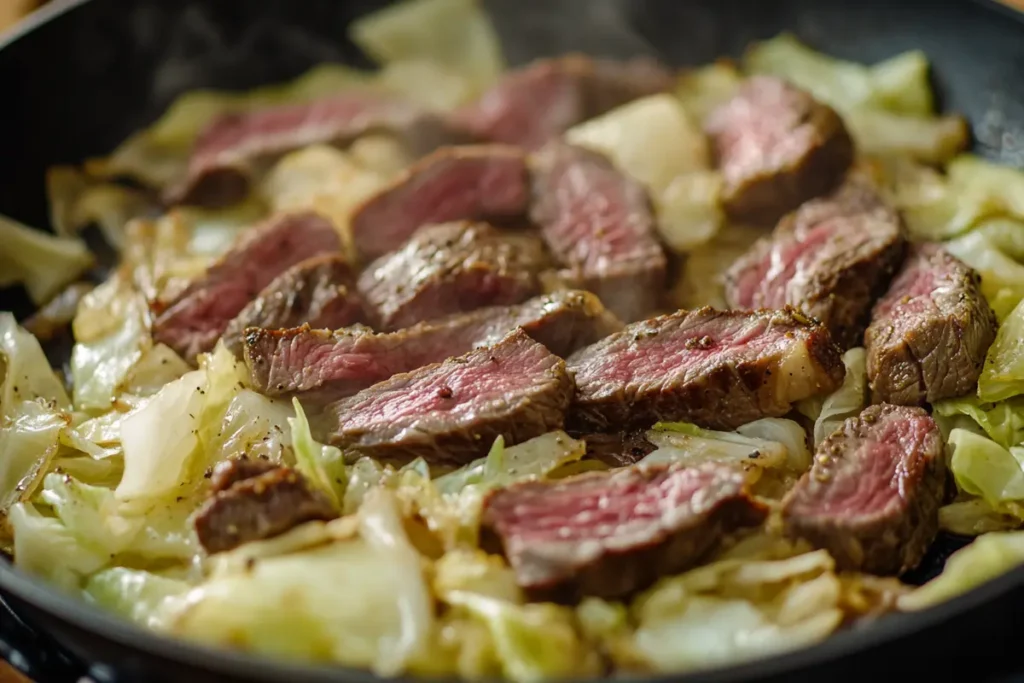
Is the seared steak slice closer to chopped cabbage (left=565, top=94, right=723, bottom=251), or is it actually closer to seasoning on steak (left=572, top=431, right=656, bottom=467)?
chopped cabbage (left=565, top=94, right=723, bottom=251)

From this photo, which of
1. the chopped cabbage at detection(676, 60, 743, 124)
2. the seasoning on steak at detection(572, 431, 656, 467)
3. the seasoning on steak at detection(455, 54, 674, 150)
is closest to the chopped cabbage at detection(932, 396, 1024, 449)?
the seasoning on steak at detection(572, 431, 656, 467)

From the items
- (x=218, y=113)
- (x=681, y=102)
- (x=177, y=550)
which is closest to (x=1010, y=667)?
(x=177, y=550)

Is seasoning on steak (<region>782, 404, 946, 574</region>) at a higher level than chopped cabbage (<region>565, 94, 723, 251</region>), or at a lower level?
lower

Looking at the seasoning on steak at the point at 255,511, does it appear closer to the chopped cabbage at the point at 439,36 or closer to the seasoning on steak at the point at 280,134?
the seasoning on steak at the point at 280,134

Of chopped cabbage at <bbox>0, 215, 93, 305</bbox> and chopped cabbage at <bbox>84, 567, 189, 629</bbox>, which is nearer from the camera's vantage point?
chopped cabbage at <bbox>84, 567, 189, 629</bbox>

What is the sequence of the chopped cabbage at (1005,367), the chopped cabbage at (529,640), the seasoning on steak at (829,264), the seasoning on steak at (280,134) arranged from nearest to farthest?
1. the chopped cabbage at (529,640)
2. the chopped cabbage at (1005,367)
3. the seasoning on steak at (829,264)
4. the seasoning on steak at (280,134)

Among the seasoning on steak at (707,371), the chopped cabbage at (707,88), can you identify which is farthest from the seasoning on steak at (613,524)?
the chopped cabbage at (707,88)

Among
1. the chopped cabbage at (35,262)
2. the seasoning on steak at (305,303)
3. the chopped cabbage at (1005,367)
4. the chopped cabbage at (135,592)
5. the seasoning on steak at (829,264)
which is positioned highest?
the chopped cabbage at (35,262)
